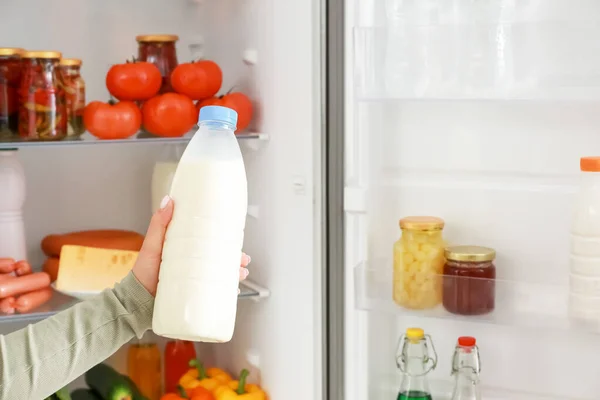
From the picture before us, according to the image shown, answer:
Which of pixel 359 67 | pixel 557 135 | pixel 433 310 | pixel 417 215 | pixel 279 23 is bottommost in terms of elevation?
pixel 433 310

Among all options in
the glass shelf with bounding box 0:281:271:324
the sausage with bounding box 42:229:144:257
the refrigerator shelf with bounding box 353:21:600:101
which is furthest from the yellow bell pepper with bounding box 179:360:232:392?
the refrigerator shelf with bounding box 353:21:600:101

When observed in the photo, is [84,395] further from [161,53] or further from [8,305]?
[161,53]

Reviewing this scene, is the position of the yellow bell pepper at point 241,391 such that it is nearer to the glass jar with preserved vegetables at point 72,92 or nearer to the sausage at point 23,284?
the sausage at point 23,284

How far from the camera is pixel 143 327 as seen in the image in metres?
1.05

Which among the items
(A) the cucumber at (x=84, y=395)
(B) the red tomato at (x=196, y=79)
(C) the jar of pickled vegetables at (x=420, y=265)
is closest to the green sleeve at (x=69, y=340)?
(C) the jar of pickled vegetables at (x=420, y=265)

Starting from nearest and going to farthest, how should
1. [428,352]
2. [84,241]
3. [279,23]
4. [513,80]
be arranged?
[513,80] < [428,352] < [279,23] < [84,241]

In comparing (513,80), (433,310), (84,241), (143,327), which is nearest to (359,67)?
(513,80)

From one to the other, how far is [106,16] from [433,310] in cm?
120

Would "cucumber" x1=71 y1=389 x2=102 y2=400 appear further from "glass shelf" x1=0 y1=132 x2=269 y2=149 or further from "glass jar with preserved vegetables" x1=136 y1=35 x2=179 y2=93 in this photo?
"glass jar with preserved vegetables" x1=136 y1=35 x2=179 y2=93

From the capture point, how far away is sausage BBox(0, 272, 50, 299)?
70.2 inches

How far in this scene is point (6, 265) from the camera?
1.84m

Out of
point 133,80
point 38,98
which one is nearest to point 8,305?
point 38,98

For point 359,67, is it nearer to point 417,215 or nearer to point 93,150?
point 417,215

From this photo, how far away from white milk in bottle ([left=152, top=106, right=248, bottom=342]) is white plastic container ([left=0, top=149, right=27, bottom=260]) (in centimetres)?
106
